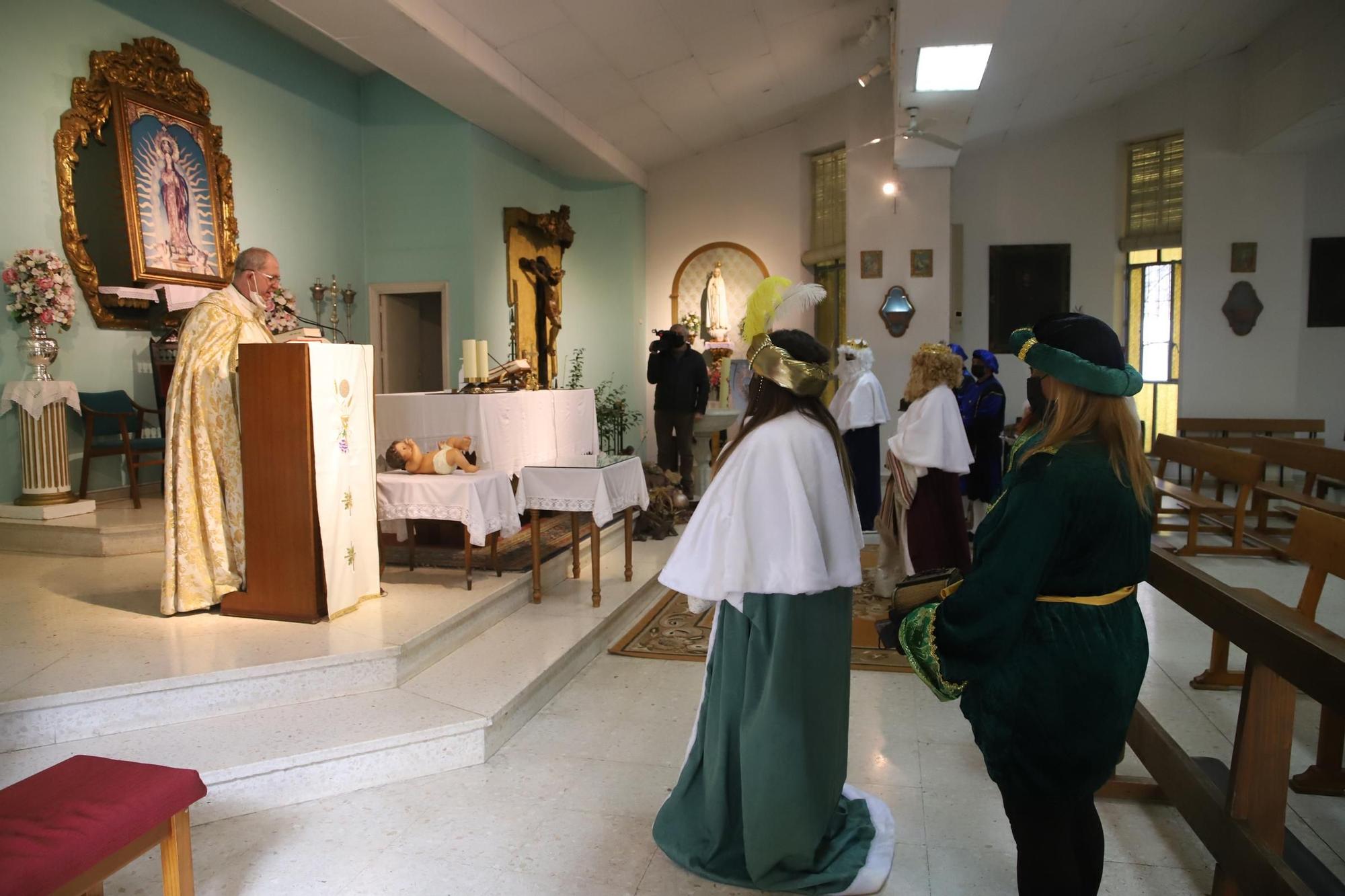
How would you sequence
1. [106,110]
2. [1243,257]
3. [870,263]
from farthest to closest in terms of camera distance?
[870,263]
[1243,257]
[106,110]

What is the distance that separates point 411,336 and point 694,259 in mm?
4071

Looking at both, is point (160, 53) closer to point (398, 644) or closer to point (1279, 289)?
point (398, 644)

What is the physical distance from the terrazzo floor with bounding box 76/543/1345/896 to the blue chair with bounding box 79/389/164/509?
4574mm

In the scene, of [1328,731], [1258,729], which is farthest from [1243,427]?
[1258,729]

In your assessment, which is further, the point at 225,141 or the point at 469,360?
the point at 225,141

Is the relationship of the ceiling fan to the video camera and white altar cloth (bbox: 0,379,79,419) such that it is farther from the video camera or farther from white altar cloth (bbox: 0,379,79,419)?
white altar cloth (bbox: 0,379,79,419)

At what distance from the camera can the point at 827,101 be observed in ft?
36.2

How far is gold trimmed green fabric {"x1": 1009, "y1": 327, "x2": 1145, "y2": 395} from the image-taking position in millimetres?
1855

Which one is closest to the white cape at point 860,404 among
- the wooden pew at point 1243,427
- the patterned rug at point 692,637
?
the patterned rug at point 692,637

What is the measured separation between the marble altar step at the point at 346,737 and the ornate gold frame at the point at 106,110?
15.8ft

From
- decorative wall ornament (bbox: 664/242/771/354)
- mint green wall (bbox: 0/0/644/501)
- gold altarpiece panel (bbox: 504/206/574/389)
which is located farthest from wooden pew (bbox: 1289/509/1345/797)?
decorative wall ornament (bbox: 664/242/771/354)

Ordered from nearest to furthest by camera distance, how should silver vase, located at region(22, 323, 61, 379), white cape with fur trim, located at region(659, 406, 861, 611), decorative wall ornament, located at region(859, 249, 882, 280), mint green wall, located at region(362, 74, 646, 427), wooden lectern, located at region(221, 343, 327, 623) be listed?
white cape with fur trim, located at region(659, 406, 861, 611), wooden lectern, located at region(221, 343, 327, 623), silver vase, located at region(22, 323, 61, 379), mint green wall, located at region(362, 74, 646, 427), decorative wall ornament, located at region(859, 249, 882, 280)

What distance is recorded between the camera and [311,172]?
897 cm

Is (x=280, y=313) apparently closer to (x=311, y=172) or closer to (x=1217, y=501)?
(x=311, y=172)
